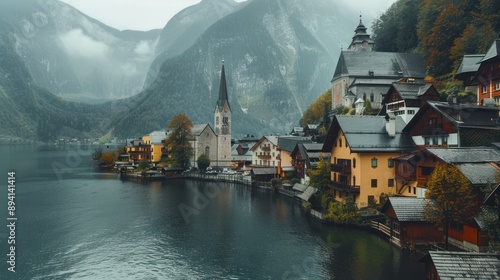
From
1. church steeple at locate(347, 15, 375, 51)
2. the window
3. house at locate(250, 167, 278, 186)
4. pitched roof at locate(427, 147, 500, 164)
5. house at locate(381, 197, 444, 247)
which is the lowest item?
house at locate(381, 197, 444, 247)

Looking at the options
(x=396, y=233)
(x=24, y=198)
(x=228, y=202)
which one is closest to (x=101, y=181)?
(x=24, y=198)

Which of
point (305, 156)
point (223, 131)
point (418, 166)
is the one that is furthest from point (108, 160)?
point (418, 166)

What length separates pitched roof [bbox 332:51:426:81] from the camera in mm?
90438

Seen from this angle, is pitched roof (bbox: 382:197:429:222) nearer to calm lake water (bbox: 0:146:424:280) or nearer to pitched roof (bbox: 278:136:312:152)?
calm lake water (bbox: 0:146:424:280)

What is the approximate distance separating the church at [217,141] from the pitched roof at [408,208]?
80477 millimetres

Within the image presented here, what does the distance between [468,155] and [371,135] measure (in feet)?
42.3

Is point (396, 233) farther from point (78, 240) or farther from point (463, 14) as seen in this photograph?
point (463, 14)

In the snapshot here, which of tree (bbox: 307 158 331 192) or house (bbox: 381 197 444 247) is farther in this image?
tree (bbox: 307 158 331 192)

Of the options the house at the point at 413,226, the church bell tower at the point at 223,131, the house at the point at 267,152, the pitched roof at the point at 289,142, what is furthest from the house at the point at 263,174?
the house at the point at 413,226

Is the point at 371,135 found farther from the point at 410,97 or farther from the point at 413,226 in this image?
the point at 413,226

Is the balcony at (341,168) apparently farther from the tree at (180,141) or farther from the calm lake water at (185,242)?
the tree at (180,141)

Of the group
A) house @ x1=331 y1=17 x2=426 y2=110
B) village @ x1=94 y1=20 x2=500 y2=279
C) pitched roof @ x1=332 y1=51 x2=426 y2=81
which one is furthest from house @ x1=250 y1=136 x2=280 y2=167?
pitched roof @ x1=332 y1=51 x2=426 y2=81

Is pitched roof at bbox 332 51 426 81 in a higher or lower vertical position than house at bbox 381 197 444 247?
higher

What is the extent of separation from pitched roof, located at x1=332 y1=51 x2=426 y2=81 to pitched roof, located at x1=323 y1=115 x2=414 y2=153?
47768 mm
